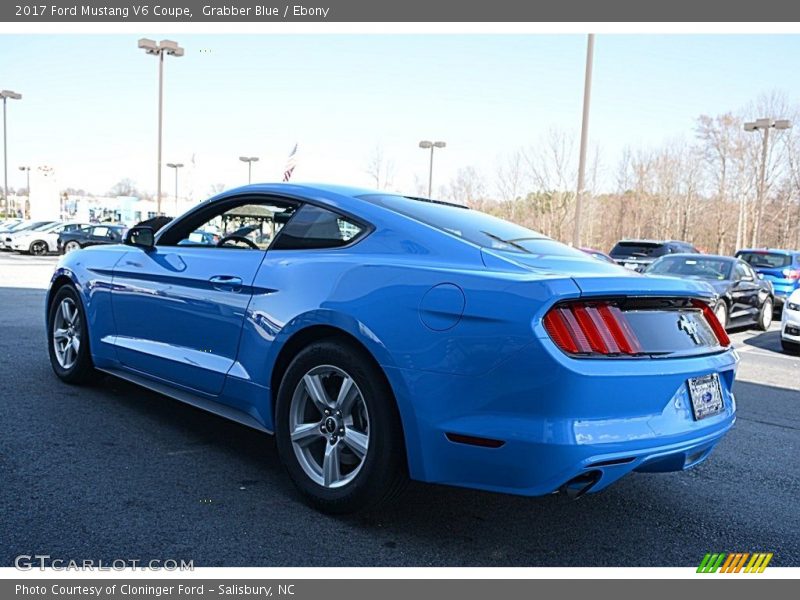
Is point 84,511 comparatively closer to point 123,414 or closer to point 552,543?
point 123,414

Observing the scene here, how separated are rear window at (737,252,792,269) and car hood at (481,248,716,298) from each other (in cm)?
1555

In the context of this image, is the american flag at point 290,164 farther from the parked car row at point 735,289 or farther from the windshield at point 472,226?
the windshield at point 472,226

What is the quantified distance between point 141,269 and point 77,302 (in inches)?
41.5

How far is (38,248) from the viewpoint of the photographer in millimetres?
28797

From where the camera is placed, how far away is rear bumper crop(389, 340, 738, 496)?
264 centimetres

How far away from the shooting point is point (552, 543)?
3.08 m

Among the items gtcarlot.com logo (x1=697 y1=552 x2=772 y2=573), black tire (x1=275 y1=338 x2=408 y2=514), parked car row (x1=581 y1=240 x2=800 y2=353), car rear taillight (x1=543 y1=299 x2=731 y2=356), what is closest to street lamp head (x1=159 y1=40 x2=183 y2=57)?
parked car row (x1=581 y1=240 x2=800 y2=353)

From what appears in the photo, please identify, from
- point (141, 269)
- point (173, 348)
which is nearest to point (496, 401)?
point (173, 348)

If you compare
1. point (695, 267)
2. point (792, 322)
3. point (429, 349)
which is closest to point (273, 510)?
point (429, 349)

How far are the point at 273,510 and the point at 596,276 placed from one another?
1793 millimetres

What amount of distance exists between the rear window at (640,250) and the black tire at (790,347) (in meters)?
8.54

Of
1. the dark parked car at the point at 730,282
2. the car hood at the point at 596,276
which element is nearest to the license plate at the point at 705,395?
the car hood at the point at 596,276

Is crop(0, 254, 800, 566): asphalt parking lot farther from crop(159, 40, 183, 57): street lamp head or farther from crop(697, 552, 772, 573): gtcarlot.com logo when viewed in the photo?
crop(159, 40, 183, 57): street lamp head

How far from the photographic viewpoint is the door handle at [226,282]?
3703mm
